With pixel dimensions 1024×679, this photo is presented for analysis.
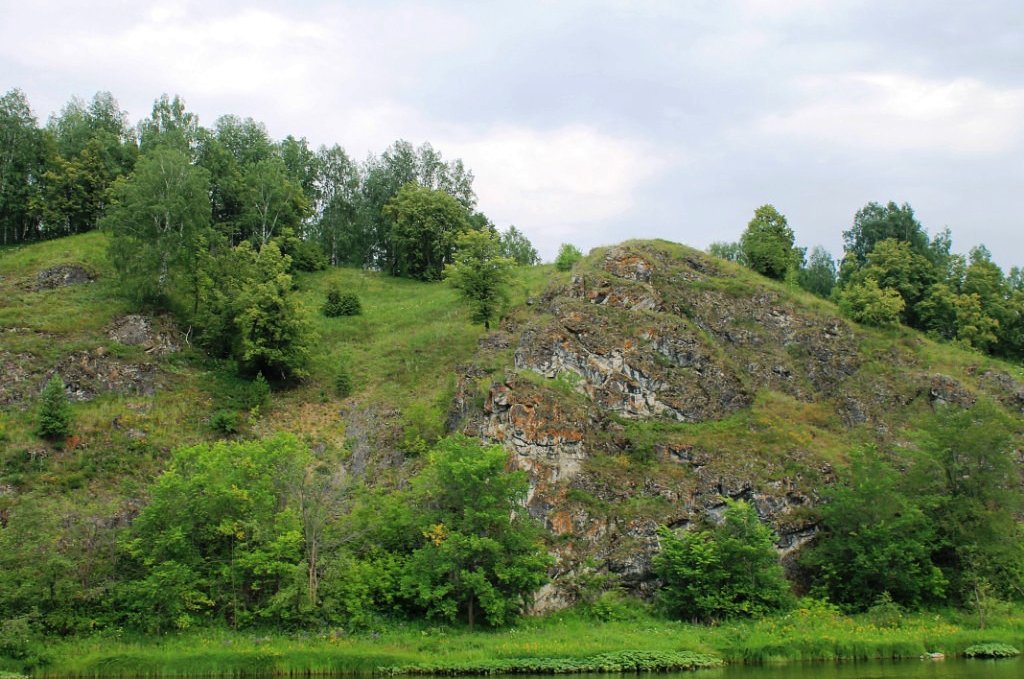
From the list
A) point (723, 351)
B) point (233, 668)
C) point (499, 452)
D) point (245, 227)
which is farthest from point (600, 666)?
point (245, 227)

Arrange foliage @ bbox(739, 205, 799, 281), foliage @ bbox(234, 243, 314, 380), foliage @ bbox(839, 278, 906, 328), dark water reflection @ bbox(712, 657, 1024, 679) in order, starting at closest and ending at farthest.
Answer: dark water reflection @ bbox(712, 657, 1024, 679)
foliage @ bbox(234, 243, 314, 380)
foliage @ bbox(839, 278, 906, 328)
foliage @ bbox(739, 205, 799, 281)

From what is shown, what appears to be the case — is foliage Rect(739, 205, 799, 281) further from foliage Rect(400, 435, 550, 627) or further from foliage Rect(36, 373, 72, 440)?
foliage Rect(36, 373, 72, 440)

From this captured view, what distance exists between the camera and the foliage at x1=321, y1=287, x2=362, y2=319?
68.4 m

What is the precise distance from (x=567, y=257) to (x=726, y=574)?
42.1 metres

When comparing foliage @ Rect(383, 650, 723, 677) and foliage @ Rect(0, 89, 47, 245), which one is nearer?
foliage @ Rect(383, 650, 723, 677)

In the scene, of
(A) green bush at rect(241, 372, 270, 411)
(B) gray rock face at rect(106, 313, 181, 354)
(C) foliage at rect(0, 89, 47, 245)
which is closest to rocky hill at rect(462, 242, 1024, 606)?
(A) green bush at rect(241, 372, 270, 411)

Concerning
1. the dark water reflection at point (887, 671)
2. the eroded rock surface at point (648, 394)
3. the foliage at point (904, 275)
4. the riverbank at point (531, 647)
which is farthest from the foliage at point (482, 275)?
the foliage at point (904, 275)

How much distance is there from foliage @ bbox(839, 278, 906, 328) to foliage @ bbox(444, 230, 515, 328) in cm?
2747

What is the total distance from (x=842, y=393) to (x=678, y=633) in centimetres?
2577

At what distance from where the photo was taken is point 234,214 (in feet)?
257

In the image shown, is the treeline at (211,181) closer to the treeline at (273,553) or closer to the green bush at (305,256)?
the green bush at (305,256)

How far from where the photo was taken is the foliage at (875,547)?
36.5 m

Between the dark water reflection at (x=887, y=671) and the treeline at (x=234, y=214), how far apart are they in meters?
34.4

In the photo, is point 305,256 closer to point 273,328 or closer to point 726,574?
point 273,328
